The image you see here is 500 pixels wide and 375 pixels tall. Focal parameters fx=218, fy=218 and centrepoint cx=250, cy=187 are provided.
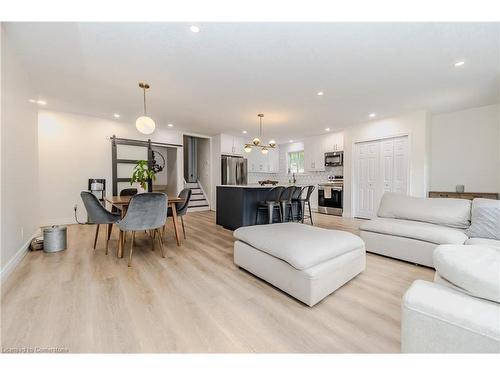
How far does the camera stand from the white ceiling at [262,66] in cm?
214

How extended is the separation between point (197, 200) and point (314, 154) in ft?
13.6

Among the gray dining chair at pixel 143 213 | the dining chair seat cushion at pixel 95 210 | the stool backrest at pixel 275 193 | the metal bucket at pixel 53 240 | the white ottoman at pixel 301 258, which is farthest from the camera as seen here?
the stool backrest at pixel 275 193

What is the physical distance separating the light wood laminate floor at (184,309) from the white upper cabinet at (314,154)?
465 centimetres

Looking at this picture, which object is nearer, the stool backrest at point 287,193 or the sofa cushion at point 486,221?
the sofa cushion at point 486,221

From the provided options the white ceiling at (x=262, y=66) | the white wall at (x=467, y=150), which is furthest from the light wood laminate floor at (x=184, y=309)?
the white wall at (x=467, y=150)

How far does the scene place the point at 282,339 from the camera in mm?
1352

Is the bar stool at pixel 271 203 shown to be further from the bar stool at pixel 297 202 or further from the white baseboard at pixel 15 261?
the white baseboard at pixel 15 261

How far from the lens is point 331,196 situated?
21.0 ft

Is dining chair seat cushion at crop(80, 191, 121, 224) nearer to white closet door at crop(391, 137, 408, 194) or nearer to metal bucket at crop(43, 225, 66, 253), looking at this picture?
metal bucket at crop(43, 225, 66, 253)

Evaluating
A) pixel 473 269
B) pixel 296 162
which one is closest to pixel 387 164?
pixel 296 162

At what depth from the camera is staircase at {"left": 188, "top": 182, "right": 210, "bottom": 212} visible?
694 cm

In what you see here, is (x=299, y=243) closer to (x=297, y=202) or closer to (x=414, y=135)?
(x=297, y=202)
